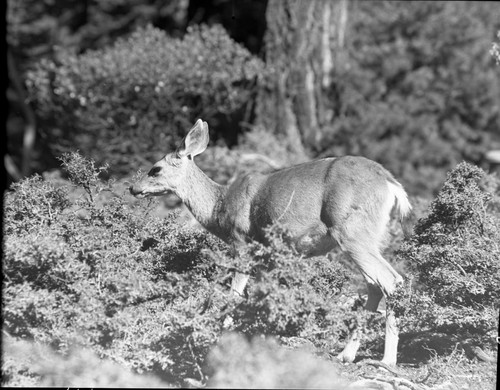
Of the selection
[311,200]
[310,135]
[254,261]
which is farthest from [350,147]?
[254,261]

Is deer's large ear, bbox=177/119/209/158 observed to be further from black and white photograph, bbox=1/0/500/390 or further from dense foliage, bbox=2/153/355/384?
dense foliage, bbox=2/153/355/384

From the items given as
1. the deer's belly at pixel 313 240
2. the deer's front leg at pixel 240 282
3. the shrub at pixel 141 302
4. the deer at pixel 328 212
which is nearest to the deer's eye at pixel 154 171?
the deer at pixel 328 212

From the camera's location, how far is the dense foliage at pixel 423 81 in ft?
58.5

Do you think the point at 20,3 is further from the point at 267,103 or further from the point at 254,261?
the point at 254,261

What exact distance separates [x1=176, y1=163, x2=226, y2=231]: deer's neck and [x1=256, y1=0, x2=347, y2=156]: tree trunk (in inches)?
249

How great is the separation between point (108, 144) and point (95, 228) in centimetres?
701

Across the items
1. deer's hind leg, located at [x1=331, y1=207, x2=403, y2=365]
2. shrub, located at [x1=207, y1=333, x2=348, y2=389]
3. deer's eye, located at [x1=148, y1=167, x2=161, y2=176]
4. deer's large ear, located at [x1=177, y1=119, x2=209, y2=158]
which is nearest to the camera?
Result: shrub, located at [x1=207, y1=333, x2=348, y2=389]

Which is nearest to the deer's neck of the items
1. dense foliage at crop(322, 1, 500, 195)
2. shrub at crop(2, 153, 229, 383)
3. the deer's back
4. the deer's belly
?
the deer's back

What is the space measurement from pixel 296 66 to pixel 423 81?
16.6ft

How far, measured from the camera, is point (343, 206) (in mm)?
6500

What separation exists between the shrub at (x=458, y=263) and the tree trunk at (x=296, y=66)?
719cm

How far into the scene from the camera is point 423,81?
18344mm

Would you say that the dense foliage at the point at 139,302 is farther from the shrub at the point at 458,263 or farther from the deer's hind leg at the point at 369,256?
the shrub at the point at 458,263

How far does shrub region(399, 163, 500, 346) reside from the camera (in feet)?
20.8
